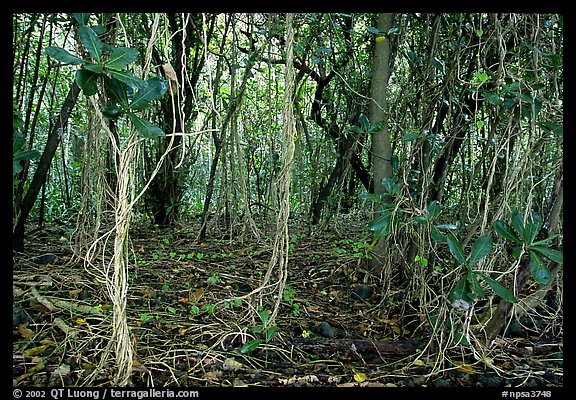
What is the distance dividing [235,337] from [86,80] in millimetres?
994

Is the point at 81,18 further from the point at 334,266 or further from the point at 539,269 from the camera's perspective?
the point at 334,266

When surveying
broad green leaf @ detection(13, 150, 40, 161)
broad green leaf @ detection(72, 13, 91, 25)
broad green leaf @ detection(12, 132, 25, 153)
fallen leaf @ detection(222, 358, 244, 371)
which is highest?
broad green leaf @ detection(72, 13, 91, 25)

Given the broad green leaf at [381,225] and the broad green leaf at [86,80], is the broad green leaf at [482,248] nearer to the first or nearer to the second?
the broad green leaf at [381,225]

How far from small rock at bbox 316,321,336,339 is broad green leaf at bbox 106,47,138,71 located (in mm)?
1209

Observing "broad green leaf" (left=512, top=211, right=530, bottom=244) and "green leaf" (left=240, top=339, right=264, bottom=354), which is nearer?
"broad green leaf" (left=512, top=211, right=530, bottom=244)

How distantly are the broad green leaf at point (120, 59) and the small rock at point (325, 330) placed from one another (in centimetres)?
121

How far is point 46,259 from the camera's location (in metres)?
2.33

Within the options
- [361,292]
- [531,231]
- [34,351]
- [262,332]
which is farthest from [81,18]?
[361,292]

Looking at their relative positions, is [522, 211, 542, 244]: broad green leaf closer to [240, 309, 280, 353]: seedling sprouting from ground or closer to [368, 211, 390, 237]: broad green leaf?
[368, 211, 390, 237]: broad green leaf

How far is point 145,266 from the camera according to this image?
251cm

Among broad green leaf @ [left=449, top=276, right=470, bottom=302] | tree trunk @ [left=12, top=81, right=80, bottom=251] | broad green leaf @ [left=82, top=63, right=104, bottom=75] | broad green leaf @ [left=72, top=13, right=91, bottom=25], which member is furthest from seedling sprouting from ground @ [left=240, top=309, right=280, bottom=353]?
tree trunk @ [left=12, top=81, right=80, bottom=251]

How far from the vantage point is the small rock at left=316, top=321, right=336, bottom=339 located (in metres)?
1.79

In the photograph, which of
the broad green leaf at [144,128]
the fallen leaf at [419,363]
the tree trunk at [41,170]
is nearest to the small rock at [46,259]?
the tree trunk at [41,170]
